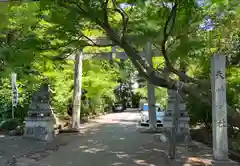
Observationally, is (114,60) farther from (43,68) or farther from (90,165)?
(90,165)

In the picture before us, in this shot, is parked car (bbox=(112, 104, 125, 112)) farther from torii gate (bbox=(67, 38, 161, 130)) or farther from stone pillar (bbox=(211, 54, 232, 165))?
stone pillar (bbox=(211, 54, 232, 165))

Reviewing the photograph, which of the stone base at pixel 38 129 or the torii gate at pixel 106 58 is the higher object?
the torii gate at pixel 106 58

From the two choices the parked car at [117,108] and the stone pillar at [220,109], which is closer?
the stone pillar at [220,109]

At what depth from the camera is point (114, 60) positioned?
18234mm

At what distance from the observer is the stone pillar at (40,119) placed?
13148 mm

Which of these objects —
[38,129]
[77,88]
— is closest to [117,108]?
[77,88]

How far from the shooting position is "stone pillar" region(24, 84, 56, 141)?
13.1 m

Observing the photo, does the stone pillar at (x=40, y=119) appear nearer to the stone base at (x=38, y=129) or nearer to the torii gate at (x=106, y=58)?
the stone base at (x=38, y=129)

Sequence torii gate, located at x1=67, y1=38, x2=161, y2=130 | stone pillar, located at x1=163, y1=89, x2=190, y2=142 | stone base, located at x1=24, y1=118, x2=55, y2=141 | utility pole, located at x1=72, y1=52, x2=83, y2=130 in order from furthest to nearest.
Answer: utility pole, located at x1=72, y1=52, x2=83, y2=130 < torii gate, located at x1=67, y1=38, x2=161, y2=130 < stone pillar, located at x1=163, y1=89, x2=190, y2=142 < stone base, located at x1=24, y1=118, x2=55, y2=141

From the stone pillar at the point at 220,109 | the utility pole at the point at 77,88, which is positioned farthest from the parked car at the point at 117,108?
the stone pillar at the point at 220,109

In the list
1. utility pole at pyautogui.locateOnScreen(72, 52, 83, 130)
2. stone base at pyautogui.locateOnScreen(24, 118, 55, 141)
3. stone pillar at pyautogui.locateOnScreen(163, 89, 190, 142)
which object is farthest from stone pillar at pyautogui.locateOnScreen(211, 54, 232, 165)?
utility pole at pyautogui.locateOnScreen(72, 52, 83, 130)

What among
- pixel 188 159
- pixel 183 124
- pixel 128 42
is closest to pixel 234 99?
pixel 183 124

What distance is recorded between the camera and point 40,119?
43.3 feet

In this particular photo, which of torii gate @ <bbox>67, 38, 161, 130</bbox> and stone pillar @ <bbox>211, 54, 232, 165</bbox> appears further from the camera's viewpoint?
torii gate @ <bbox>67, 38, 161, 130</bbox>
